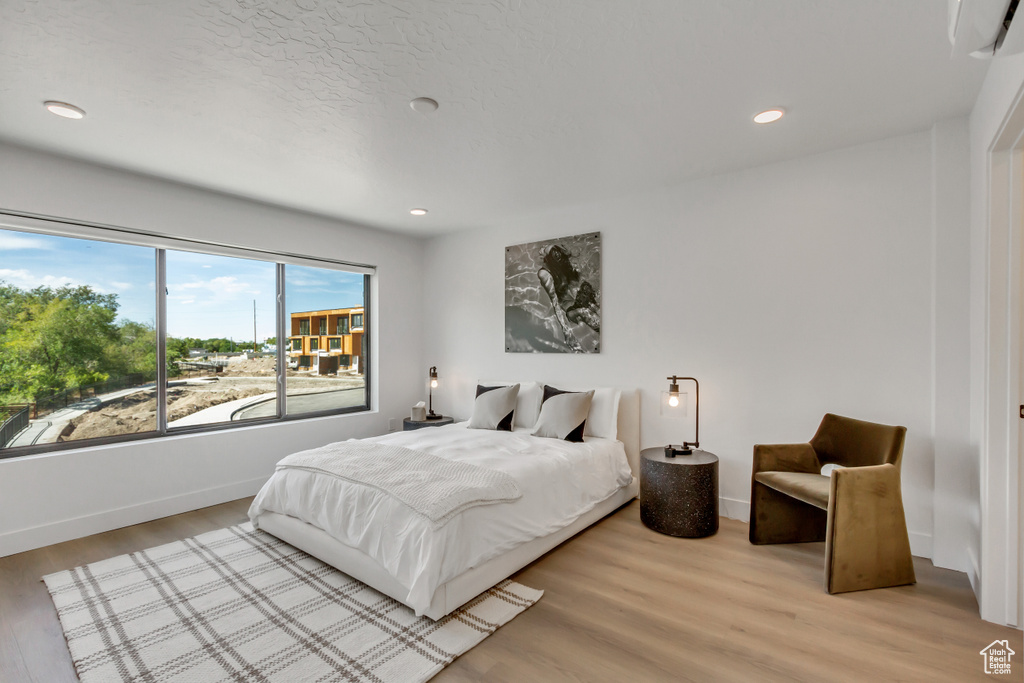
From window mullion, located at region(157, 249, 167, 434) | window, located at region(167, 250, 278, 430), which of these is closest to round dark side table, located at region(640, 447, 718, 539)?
window, located at region(167, 250, 278, 430)

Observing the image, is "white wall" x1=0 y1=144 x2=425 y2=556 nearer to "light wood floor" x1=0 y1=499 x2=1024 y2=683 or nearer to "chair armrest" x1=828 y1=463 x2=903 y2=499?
"light wood floor" x1=0 y1=499 x2=1024 y2=683

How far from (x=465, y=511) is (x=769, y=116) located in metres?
2.74

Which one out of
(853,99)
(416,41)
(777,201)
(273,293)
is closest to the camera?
(416,41)

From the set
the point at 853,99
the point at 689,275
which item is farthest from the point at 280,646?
the point at 853,99

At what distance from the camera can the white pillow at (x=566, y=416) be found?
12.1 ft

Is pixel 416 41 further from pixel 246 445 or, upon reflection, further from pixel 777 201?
pixel 246 445

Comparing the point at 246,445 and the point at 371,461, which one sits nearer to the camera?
the point at 371,461

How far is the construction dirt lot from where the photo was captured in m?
3.44

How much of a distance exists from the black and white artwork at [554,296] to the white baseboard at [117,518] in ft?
9.14

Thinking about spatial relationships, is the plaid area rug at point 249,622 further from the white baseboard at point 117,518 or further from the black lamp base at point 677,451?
the black lamp base at point 677,451

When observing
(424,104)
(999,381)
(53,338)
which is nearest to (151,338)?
(53,338)

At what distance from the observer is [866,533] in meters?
2.44

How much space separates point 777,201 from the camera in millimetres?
3301

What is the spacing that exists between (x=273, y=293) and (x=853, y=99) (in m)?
4.67
